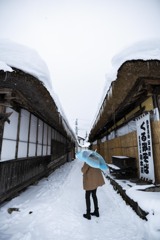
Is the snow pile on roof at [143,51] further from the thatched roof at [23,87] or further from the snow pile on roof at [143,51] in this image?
the thatched roof at [23,87]

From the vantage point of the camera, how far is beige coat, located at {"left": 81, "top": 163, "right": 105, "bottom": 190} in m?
3.65

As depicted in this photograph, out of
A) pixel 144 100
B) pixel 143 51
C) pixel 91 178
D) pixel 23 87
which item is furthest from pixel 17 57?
pixel 144 100

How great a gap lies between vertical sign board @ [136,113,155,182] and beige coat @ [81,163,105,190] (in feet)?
7.47

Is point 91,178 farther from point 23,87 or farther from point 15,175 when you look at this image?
point 15,175

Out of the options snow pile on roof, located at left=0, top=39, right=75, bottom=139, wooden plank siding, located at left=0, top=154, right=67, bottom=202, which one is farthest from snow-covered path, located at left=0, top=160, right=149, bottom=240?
snow pile on roof, located at left=0, top=39, right=75, bottom=139

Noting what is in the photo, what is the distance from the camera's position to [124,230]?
121 inches

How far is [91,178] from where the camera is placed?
370 centimetres

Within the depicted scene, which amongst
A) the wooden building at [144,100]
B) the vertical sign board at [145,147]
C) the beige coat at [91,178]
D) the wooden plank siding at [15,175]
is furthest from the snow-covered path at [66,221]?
the wooden building at [144,100]

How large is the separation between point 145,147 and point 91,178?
274 cm

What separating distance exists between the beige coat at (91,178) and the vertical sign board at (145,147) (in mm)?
Result: 2278

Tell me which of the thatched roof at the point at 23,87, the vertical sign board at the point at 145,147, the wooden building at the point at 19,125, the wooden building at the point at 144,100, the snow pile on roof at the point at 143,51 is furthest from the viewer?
the vertical sign board at the point at 145,147

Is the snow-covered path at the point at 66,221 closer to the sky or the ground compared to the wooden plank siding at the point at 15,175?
closer to the ground

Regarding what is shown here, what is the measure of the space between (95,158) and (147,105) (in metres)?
3.27

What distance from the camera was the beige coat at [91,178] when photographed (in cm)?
365
